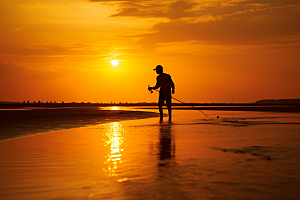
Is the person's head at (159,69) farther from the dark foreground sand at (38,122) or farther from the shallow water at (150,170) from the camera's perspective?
the shallow water at (150,170)

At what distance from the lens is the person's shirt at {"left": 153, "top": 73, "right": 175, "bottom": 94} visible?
20906 millimetres

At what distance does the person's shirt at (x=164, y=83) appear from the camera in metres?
20.9

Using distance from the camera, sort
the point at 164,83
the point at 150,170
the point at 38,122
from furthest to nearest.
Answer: the point at 164,83
the point at 38,122
the point at 150,170

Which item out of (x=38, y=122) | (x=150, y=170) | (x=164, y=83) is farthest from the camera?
(x=164, y=83)

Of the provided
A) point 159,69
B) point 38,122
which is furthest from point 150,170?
point 159,69

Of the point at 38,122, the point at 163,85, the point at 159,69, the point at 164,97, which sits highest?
the point at 159,69

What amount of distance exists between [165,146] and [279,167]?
3.68m

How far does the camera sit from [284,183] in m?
5.36

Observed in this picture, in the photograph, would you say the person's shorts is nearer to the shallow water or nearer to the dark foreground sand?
the dark foreground sand

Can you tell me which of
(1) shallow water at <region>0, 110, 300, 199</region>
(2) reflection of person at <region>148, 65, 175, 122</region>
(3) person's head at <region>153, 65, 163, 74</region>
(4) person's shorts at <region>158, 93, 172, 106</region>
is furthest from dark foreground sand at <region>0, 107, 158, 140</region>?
(3) person's head at <region>153, 65, 163, 74</region>

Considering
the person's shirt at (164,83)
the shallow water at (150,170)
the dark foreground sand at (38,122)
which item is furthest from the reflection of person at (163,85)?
the shallow water at (150,170)

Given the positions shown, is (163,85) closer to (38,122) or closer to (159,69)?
(159,69)

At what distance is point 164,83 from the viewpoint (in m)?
20.9

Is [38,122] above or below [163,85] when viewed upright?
below
